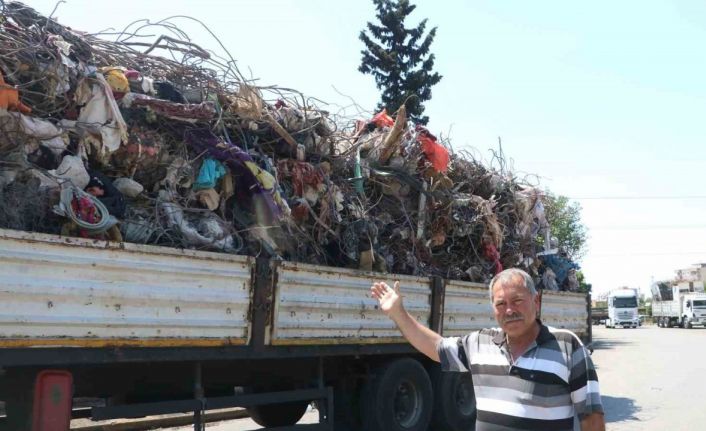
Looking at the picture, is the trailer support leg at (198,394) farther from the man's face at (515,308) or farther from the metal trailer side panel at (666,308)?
the metal trailer side panel at (666,308)

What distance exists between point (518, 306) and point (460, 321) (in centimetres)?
560

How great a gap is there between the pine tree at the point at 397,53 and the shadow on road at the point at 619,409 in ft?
60.6

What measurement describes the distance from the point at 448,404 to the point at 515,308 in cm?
547

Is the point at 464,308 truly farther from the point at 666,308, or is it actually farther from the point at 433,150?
the point at 666,308

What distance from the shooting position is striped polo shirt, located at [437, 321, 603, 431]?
2912mm

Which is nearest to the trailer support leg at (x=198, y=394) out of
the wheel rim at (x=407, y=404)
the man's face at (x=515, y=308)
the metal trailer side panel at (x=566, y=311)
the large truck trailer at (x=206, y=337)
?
the large truck trailer at (x=206, y=337)

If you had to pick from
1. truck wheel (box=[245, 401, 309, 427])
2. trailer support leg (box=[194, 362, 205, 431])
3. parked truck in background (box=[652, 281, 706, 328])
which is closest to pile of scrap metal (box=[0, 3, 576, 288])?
trailer support leg (box=[194, 362, 205, 431])

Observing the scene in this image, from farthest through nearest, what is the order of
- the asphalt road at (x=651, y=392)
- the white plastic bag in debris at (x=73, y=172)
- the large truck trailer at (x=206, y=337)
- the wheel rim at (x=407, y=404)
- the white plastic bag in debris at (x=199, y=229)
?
the asphalt road at (x=651, y=392) → the wheel rim at (x=407, y=404) → the white plastic bag in debris at (x=199, y=229) → the white plastic bag in debris at (x=73, y=172) → the large truck trailer at (x=206, y=337)

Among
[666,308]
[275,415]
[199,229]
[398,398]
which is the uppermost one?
[199,229]

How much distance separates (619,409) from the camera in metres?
10.8

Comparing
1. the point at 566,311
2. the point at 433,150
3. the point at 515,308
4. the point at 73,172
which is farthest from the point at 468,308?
the point at 515,308

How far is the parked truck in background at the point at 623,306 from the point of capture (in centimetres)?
4956

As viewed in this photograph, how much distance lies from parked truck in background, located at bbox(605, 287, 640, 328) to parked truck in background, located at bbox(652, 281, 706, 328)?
8.23 feet

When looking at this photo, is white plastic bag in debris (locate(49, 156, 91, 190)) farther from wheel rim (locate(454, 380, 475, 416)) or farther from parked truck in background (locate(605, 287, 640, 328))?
parked truck in background (locate(605, 287, 640, 328))
